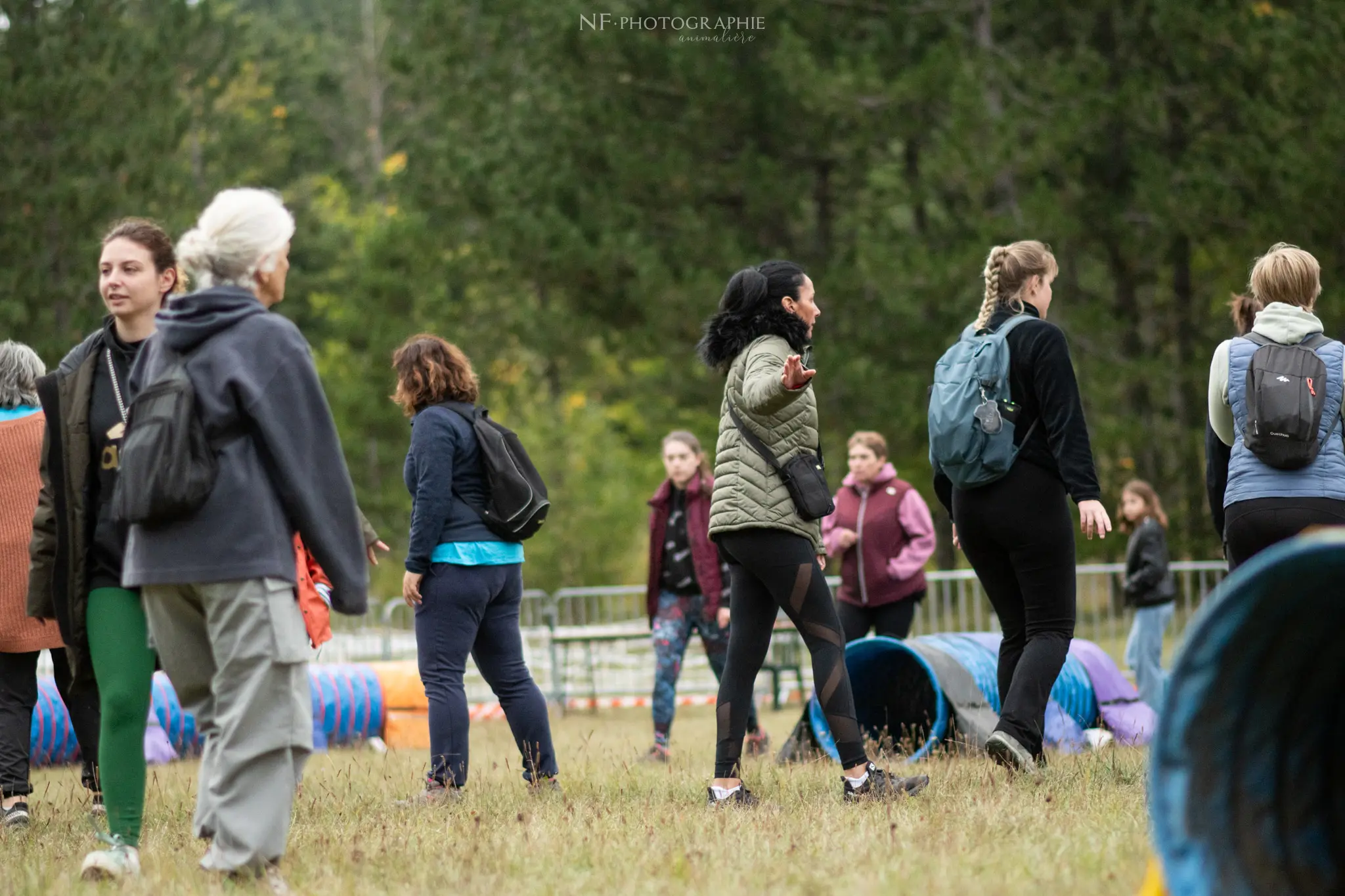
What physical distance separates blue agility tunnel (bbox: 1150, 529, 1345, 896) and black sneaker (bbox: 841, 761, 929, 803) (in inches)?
79.6

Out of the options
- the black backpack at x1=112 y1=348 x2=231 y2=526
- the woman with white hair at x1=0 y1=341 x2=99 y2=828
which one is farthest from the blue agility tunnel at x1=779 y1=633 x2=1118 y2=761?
the black backpack at x1=112 y1=348 x2=231 y2=526

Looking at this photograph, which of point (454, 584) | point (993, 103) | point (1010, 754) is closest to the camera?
point (1010, 754)

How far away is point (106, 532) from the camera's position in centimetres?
455

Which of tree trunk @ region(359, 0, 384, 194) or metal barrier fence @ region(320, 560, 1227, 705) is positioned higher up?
tree trunk @ region(359, 0, 384, 194)

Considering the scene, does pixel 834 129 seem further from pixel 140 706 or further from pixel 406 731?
pixel 140 706

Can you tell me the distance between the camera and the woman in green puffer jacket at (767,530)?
5.47 m

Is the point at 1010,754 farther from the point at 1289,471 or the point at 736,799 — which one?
the point at 1289,471

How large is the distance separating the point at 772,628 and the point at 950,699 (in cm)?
218

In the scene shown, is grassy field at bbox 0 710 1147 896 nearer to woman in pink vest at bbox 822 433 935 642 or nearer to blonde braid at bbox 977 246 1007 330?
blonde braid at bbox 977 246 1007 330

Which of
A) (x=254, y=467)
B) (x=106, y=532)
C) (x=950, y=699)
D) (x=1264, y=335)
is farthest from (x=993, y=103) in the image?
(x=254, y=467)

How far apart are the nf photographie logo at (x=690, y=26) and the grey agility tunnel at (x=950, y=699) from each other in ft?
47.5

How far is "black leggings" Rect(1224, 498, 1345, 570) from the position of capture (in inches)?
211

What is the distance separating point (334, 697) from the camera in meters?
11.6

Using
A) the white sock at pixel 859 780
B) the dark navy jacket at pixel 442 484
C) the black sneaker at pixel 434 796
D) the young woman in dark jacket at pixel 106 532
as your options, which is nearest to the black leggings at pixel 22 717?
the young woman in dark jacket at pixel 106 532
